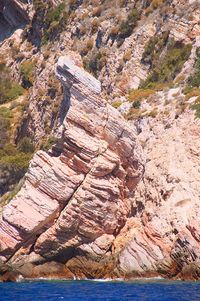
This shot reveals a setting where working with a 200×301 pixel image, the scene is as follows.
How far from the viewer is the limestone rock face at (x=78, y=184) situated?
36.8 metres

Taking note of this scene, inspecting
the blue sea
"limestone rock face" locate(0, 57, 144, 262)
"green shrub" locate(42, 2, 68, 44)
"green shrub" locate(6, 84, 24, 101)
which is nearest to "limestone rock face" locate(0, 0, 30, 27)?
"green shrub" locate(42, 2, 68, 44)

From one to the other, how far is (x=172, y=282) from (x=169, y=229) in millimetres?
3302

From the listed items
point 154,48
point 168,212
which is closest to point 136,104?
point 154,48

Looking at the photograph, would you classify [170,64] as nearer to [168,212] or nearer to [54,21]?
[168,212]

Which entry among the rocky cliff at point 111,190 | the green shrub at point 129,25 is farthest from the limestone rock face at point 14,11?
the rocky cliff at point 111,190

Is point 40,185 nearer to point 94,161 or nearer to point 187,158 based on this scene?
point 94,161

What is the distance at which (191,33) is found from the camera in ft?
163

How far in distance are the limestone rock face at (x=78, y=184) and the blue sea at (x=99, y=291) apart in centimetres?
340

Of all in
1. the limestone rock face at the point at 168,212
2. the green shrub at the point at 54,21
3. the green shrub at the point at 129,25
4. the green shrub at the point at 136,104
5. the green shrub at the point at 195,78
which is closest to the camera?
the limestone rock face at the point at 168,212

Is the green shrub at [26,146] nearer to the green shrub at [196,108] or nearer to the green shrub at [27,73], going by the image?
the green shrub at [27,73]

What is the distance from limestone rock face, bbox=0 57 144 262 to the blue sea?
11.1 ft

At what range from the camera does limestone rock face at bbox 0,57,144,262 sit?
36.8 meters

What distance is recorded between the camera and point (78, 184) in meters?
37.2

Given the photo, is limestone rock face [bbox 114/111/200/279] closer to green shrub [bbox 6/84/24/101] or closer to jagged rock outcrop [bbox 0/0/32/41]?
green shrub [bbox 6/84/24/101]
